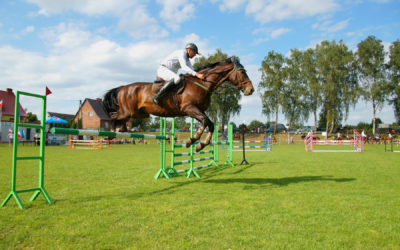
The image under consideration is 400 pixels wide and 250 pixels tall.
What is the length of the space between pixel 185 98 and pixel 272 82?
149 feet

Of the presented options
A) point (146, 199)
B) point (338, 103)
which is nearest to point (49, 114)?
point (338, 103)

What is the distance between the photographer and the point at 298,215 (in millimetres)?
4305

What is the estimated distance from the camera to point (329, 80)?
45.6m

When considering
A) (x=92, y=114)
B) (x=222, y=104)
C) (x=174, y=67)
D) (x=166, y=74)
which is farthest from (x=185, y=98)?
(x=92, y=114)

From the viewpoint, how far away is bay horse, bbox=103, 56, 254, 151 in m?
5.67

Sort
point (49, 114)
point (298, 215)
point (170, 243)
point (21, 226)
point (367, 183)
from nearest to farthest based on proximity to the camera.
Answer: point (170, 243) → point (21, 226) → point (298, 215) → point (367, 183) → point (49, 114)

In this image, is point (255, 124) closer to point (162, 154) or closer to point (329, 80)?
point (329, 80)

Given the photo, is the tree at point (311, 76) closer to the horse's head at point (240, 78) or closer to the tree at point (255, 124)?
the tree at point (255, 124)

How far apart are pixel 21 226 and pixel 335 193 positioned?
601cm

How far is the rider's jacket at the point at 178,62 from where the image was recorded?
19.1 ft

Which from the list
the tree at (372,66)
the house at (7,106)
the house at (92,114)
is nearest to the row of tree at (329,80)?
the tree at (372,66)

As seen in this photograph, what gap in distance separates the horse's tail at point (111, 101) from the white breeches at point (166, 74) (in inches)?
44.7

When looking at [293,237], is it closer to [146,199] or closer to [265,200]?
[265,200]

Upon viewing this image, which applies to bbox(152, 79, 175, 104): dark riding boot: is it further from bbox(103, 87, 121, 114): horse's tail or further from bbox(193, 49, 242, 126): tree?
bbox(193, 49, 242, 126): tree
